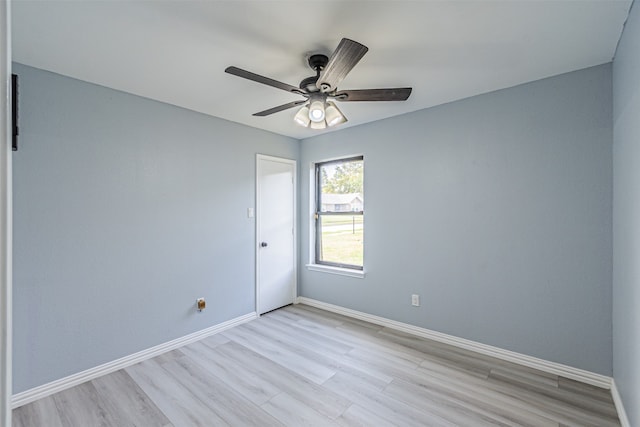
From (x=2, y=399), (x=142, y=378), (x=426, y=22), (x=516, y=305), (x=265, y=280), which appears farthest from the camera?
(x=265, y=280)

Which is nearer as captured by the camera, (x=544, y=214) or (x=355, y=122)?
(x=544, y=214)

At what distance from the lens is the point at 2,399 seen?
0.47 m

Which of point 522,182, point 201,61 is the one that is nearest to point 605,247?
point 522,182

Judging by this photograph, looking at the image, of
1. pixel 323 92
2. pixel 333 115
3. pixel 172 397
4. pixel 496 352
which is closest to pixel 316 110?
pixel 323 92

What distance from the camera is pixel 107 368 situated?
2.52 m

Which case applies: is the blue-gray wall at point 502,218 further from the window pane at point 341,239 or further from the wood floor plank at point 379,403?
the wood floor plank at point 379,403

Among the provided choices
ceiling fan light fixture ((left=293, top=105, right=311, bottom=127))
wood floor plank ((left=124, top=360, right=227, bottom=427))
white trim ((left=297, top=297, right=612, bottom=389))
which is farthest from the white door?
ceiling fan light fixture ((left=293, top=105, right=311, bottom=127))

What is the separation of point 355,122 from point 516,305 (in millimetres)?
2497

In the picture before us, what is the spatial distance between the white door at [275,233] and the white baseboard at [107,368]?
65 centimetres

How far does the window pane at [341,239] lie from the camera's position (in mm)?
3861

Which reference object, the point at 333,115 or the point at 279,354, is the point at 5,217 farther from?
the point at 279,354

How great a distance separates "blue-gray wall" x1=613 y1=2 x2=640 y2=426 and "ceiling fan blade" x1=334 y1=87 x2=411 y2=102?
1.23 m

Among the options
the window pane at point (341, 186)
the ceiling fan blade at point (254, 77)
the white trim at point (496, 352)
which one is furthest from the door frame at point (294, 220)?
the ceiling fan blade at point (254, 77)

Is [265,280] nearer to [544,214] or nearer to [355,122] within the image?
[355,122]
